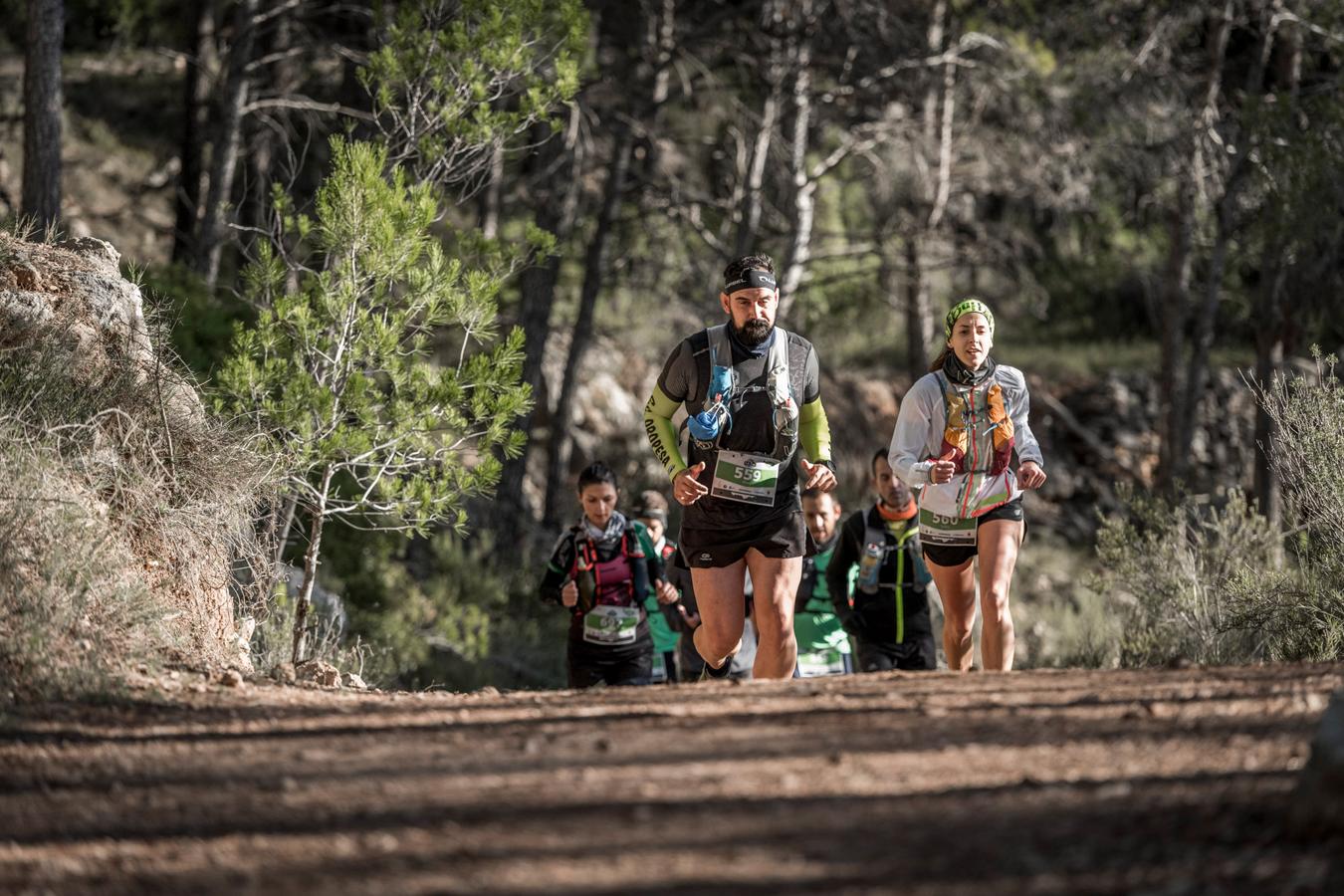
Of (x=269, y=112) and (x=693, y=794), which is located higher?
(x=269, y=112)

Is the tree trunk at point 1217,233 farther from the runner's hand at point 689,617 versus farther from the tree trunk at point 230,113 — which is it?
the tree trunk at point 230,113

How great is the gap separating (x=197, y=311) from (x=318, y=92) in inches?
288

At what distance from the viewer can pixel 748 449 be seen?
7.25 m

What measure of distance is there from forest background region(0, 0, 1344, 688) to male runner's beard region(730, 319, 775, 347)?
1.97 m

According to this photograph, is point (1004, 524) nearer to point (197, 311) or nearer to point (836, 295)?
point (197, 311)

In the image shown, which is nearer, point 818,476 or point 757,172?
point 818,476

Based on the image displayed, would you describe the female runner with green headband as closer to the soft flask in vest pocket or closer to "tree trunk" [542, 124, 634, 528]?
the soft flask in vest pocket

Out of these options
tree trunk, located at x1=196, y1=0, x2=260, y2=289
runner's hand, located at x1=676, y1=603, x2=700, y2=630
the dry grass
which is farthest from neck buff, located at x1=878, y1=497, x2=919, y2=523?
tree trunk, located at x1=196, y1=0, x2=260, y2=289

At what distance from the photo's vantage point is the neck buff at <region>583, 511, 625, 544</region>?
9023mm

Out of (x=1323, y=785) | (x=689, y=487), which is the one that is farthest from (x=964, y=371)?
(x=1323, y=785)

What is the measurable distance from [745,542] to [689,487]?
40cm

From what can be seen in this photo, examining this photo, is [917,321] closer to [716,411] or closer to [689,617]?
[689,617]

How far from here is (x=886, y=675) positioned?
6.58 meters

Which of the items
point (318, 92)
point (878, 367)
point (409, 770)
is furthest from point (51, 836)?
point (878, 367)
